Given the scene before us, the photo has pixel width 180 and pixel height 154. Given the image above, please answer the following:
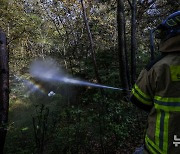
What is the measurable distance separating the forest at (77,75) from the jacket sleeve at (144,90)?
3.45 feet

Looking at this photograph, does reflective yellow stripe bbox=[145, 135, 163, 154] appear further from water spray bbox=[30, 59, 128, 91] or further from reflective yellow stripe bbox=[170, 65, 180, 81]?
water spray bbox=[30, 59, 128, 91]

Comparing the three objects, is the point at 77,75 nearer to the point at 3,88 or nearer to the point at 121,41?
the point at 121,41

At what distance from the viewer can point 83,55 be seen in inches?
666

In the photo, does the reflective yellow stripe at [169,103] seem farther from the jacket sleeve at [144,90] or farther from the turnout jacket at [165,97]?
the jacket sleeve at [144,90]

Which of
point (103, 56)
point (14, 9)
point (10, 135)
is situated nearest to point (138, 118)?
point (10, 135)

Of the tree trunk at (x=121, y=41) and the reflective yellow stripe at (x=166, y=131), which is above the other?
the tree trunk at (x=121, y=41)

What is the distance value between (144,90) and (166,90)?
0.64ft

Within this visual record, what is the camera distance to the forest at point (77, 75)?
538 centimetres

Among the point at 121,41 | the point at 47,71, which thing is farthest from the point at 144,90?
the point at 47,71

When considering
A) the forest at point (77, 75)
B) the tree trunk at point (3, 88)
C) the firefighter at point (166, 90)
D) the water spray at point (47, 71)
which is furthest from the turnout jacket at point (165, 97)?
the water spray at point (47, 71)

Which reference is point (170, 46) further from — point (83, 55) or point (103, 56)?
point (83, 55)

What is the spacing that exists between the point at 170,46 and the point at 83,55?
50.5ft

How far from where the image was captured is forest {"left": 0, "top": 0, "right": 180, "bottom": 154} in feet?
17.6

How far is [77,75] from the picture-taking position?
14602 mm
